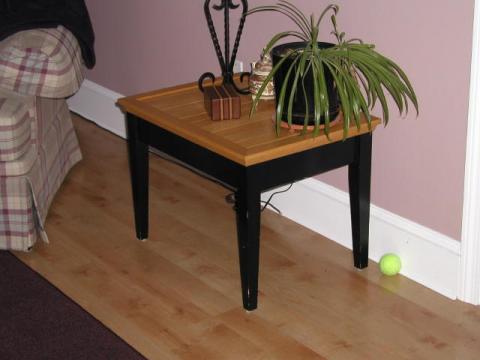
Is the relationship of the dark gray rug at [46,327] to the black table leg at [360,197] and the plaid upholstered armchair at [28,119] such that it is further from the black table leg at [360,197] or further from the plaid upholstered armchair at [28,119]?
the black table leg at [360,197]

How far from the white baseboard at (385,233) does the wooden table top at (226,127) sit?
1.31ft

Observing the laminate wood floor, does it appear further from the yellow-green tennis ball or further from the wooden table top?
the wooden table top

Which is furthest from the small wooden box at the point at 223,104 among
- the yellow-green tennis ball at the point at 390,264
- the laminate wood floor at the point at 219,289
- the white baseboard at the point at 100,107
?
the white baseboard at the point at 100,107


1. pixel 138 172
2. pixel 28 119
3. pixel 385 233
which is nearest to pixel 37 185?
pixel 28 119

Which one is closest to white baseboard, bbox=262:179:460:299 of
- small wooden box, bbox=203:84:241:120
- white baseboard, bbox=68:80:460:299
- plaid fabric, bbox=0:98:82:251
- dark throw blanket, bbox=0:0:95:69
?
white baseboard, bbox=68:80:460:299

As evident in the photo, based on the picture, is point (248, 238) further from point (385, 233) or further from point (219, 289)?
point (385, 233)

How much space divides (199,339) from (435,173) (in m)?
0.88

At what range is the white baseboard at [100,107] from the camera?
4.05 m

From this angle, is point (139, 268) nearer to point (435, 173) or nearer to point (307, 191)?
point (307, 191)

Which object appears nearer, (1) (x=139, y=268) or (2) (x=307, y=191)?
(1) (x=139, y=268)

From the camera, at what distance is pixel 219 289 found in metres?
2.80

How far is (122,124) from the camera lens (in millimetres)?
4023

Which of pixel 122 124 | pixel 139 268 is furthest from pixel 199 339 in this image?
pixel 122 124

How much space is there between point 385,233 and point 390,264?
12 centimetres
